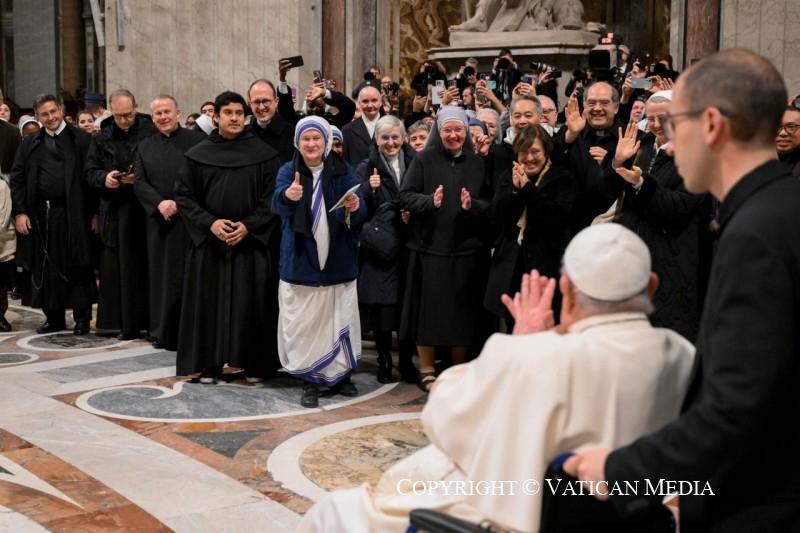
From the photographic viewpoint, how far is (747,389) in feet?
6.62

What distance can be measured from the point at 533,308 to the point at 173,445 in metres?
3.12

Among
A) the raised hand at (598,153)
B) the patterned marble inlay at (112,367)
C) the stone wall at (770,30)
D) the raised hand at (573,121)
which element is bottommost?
the patterned marble inlay at (112,367)

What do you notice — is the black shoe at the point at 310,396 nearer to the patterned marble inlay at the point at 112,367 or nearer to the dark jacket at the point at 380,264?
the dark jacket at the point at 380,264

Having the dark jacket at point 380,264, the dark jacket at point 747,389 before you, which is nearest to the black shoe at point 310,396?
the dark jacket at point 380,264

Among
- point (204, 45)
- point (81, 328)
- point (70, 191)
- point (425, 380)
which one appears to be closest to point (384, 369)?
point (425, 380)

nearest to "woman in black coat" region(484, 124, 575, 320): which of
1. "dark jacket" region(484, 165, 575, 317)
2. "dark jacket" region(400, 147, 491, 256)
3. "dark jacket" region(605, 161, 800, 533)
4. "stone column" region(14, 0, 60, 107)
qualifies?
"dark jacket" region(484, 165, 575, 317)

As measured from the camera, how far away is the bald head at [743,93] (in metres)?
2.14

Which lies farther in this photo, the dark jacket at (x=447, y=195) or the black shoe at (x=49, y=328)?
the black shoe at (x=49, y=328)

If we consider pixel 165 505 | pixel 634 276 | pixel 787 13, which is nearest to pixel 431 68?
pixel 787 13

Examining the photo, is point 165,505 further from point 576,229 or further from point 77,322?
point 77,322

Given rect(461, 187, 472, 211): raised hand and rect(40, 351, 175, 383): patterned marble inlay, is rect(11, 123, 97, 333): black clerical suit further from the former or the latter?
rect(461, 187, 472, 211): raised hand

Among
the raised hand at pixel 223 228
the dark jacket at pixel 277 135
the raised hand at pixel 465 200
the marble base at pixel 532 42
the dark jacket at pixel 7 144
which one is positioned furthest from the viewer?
the marble base at pixel 532 42

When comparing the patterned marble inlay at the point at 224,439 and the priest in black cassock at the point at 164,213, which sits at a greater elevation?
the priest in black cassock at the point at 164,213

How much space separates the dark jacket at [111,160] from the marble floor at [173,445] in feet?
4.46
